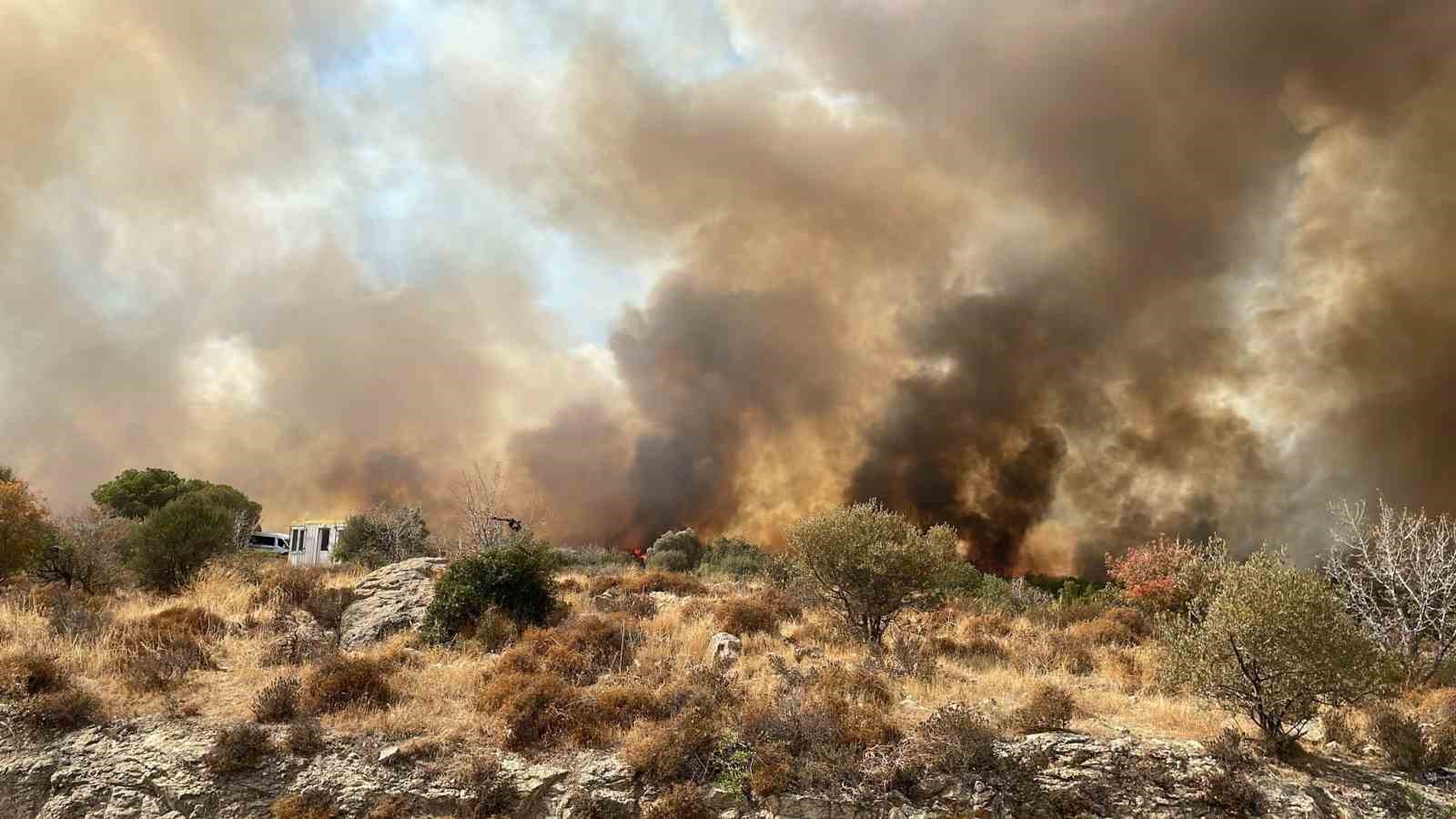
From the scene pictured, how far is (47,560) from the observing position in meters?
24.8

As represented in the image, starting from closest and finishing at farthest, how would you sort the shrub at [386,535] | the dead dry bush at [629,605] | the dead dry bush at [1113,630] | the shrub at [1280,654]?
the shrub at [1280,654] → the dead dry bush at [1113,630] → the dead dry bush at [629,605] → the shrub at [386,535]

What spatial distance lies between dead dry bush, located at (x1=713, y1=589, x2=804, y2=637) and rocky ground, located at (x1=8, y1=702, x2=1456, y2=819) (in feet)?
24.6

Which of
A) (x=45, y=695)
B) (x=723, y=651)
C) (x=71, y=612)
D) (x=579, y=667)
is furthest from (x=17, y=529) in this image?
(x=723, y=651)

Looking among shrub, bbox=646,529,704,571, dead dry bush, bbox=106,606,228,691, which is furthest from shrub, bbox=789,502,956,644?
shrub, bbox=646,529,704,571

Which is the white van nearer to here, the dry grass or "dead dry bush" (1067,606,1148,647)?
A: the dry grass

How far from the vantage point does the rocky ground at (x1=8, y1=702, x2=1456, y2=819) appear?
11844 millimetres

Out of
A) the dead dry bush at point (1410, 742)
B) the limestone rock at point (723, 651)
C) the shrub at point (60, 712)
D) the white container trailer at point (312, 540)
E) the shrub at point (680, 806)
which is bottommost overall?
the shrub at point (680, 806)

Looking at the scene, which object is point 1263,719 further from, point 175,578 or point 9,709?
point 175,578

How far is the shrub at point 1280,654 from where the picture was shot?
12375mm

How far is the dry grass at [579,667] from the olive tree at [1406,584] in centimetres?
541

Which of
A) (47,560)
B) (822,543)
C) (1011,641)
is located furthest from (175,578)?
(1011,641)

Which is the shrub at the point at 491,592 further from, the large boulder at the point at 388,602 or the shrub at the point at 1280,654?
the shrub at the point at 1280,654

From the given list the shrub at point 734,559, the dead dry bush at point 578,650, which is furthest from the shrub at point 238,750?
the shrub at point 734,559

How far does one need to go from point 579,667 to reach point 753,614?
538cm
